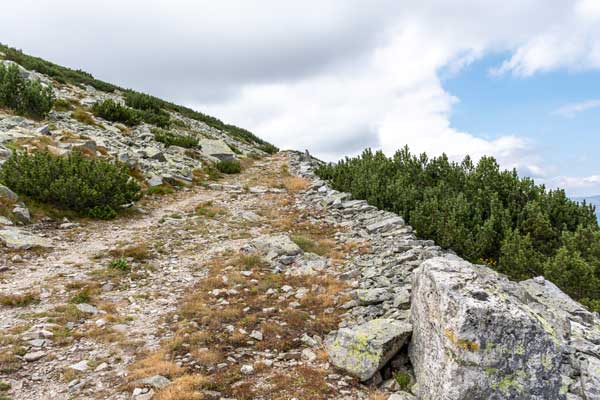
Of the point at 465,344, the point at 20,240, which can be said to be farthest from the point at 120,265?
the point at 465,344

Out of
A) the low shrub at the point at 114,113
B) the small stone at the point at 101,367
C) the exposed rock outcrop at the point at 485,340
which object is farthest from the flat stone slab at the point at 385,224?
the low shrub at the point at 114,113

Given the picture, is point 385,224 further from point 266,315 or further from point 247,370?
point 247,370

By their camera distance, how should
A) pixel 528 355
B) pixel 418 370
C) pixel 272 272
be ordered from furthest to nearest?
pixel 272 272, pixel 418 370, pixel 528 355

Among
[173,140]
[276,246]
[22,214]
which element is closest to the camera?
[276,246]

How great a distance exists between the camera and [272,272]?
10258mm

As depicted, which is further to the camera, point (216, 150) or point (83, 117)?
point (216, 150)

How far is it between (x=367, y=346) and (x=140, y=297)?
5.37 m

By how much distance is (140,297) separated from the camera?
881cm

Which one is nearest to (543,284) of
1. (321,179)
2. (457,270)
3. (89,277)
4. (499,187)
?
(457,270)

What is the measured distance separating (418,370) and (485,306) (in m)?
1.61

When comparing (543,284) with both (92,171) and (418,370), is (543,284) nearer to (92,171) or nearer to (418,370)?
(418,370)

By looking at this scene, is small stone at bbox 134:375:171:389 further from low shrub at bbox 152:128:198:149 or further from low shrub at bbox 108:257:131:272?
low shrub at bbox 152:128:198:149

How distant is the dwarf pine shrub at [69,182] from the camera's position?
13078mm

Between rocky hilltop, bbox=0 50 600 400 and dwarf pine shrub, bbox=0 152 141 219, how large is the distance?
572 millimetres
